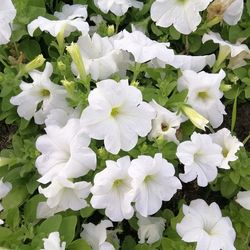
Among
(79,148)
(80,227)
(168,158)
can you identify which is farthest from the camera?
(80,227)

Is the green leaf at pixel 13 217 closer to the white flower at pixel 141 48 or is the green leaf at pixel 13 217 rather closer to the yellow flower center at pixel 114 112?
the yellow flower center at pixel 114 112

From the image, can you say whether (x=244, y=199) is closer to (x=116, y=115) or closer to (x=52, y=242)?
(x=116, y=115)

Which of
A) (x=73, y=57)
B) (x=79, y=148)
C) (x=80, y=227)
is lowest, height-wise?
(x=80, y=227)

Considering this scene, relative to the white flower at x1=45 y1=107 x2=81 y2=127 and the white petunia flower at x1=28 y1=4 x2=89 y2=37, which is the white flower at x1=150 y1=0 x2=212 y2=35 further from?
the white flower at x1=45 y1=107 x2=81 y2=127

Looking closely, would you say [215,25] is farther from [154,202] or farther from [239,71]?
[154,202]

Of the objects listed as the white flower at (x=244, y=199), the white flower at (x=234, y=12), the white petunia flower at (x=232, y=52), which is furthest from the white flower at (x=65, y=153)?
the white flower at (x=234, y=12)

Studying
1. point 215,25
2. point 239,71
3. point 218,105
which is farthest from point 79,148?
point 215,25
